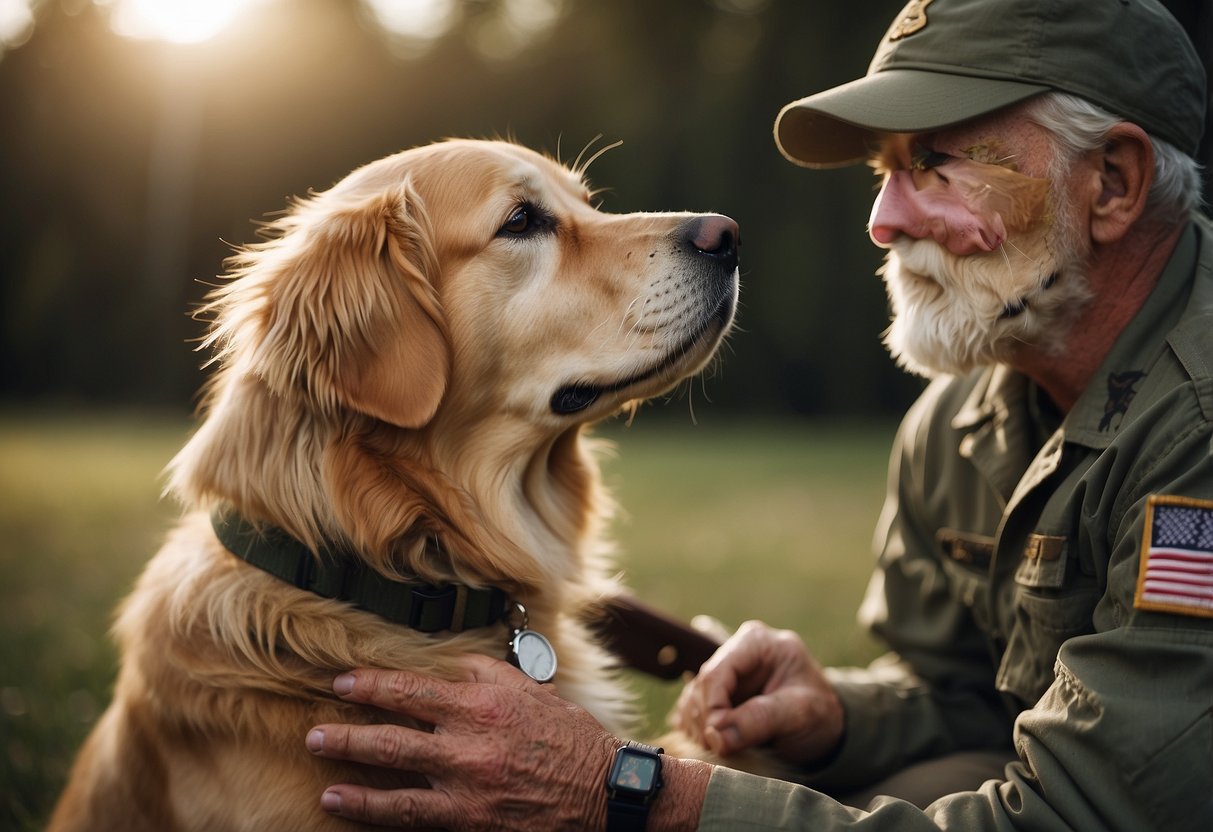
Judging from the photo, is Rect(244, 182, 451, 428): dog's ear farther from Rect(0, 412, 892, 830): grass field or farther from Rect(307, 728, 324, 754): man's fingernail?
Rect(0, 412, 892, 830): grass field

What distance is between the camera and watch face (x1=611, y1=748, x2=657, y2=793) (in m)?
2.00

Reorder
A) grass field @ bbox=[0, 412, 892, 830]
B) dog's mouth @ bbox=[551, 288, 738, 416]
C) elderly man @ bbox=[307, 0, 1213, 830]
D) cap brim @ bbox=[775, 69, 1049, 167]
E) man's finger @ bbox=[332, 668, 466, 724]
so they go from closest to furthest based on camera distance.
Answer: elderly man @ bbox=[307, 0, 1213, 830] → man's finger @ bbox=[332, 668, 466, 724] → cap brim @ bbox=[775, 69, 1049, 167] → dog's mouth @ bbox=[551, 288, 738, 416] → grass field @ bbox=[0, 412, 892, 830]

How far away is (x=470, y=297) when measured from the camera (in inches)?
104

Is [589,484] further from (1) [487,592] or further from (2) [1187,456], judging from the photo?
(2) [1187,456]

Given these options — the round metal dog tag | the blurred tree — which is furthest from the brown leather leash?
the blurred tree

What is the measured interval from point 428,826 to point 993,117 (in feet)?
6.69

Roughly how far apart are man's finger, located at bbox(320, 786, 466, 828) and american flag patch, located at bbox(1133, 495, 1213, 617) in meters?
1.38

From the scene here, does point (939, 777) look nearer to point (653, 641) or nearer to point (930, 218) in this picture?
point (653, 641)

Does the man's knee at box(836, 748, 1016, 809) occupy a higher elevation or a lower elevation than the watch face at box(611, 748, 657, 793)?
lower

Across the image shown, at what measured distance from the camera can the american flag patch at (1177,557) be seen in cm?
186

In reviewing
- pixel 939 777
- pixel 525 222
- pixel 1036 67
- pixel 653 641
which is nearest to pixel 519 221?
pixel 525 222

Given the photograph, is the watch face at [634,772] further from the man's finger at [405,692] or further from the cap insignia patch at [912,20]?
the cap insignia patch at [912,20]

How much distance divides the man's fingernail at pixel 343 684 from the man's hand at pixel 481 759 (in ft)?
0.31

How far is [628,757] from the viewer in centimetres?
204
